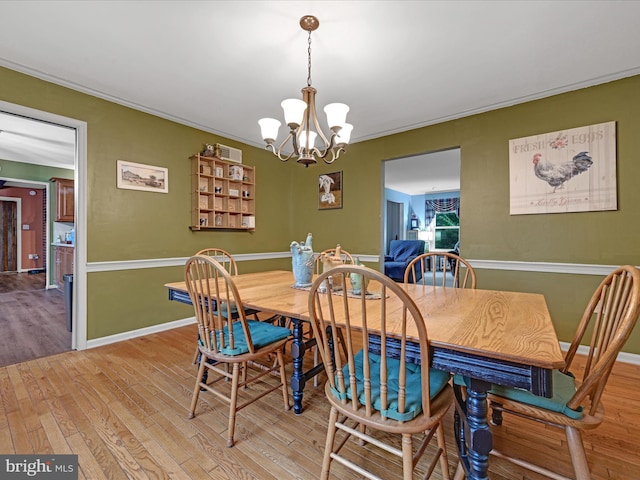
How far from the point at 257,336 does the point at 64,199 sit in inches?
226

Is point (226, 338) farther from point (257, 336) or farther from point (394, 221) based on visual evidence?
point (394, 221)

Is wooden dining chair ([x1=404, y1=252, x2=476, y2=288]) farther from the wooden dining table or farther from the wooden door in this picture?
the wooden door

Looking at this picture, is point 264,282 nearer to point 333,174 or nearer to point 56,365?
point 56,365

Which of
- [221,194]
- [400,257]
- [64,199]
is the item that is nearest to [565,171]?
[221,194]

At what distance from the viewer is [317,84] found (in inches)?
103

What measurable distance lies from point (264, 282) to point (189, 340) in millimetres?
1403

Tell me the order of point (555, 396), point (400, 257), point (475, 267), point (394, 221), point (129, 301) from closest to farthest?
point (555, 396) < point (129, 301) < point (475, 267) < point (400, 257) < point (394, 221)

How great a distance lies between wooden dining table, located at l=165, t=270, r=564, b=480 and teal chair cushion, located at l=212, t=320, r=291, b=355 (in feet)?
0.56

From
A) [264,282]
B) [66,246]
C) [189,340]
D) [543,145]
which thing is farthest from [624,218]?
[66,246]

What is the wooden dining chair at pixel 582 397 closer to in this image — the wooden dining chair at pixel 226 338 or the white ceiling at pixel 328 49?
the wooden dining chair at pixel 226 338

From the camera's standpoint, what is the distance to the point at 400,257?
6.43m

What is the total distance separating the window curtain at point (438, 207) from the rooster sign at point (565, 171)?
6.22 m

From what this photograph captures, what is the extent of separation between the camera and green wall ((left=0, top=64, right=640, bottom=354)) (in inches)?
97.4

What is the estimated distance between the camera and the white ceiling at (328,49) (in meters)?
1.77
